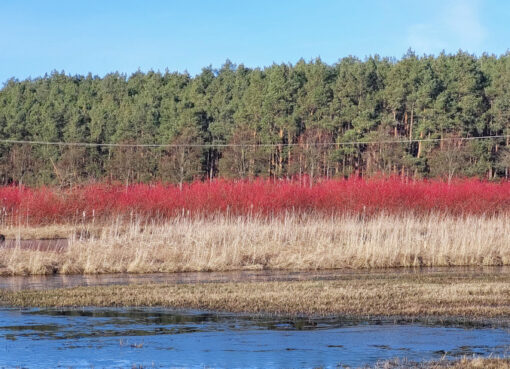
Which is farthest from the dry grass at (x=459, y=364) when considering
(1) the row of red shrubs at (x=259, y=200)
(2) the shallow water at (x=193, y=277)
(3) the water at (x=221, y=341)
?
(1) the row of red shrubs at (x=259, y=200)

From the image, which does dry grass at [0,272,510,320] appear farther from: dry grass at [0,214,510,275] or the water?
dry grass at [0,214,510,275]

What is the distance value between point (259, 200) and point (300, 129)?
37631mm

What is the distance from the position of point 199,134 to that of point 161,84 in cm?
2710

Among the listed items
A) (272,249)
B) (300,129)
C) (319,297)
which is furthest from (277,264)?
→ (300,129)

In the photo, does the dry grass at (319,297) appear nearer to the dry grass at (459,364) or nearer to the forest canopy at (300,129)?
the dry grass at (459,364)

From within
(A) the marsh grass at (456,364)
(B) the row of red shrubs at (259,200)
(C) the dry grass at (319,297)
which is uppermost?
(B) the row of red shrubs at (259,200)

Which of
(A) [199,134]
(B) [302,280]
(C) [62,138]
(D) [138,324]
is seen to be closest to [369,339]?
(D) [138,324]

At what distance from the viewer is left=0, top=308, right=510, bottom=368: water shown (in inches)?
349

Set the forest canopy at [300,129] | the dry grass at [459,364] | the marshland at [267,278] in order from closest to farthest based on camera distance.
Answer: the dry grass at [459,364] → the marshland at [267,278] → the forest canopy at [300,129]

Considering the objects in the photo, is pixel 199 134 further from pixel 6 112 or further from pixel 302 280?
pixel 302 280

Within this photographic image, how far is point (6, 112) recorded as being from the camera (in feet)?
308

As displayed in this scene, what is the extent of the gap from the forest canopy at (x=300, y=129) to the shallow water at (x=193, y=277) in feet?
103

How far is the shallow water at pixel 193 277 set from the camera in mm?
17234

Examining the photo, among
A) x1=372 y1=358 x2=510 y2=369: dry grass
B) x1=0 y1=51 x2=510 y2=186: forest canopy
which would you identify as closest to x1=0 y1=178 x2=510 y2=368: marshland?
x1=372 y1=358 x2=510 y2=369: dry grass
